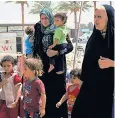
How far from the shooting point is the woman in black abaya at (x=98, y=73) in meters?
2.78

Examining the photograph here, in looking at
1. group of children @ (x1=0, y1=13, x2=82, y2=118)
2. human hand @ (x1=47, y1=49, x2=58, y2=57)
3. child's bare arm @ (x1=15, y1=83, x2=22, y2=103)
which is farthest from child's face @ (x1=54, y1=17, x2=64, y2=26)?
child's bare arm @ (x1=15, y1=83, x2=22, y2=103)

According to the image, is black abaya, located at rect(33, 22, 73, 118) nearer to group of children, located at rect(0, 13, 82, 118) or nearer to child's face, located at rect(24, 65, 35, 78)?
group of children, located at rect(0, 13, 82, 118)


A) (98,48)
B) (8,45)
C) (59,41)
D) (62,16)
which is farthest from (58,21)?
(8,45)

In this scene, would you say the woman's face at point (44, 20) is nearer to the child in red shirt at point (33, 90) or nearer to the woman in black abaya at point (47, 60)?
the woman in black abaya at point (47, 60)

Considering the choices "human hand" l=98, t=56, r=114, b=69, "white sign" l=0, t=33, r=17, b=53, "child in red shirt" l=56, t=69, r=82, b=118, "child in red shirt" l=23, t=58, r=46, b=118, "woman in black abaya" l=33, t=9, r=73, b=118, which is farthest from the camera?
"white sign" l=0, t=33, r=17, b=53

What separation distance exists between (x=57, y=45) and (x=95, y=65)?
4.02 feet

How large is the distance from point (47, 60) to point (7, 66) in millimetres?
499

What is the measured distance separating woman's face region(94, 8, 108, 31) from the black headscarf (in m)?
0.03

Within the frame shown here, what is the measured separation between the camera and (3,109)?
3979 millimetres

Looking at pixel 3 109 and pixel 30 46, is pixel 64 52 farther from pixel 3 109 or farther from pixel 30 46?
pixel 3 109

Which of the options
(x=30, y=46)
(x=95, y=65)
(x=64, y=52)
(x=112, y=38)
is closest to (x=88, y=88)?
(x=95, y=65)

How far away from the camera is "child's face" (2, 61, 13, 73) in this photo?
3951 millimetres

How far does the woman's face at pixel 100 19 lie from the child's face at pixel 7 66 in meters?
1.49

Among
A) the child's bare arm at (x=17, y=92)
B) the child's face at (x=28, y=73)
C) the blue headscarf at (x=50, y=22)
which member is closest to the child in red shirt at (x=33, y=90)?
the child's face at (x=28, y=73)
